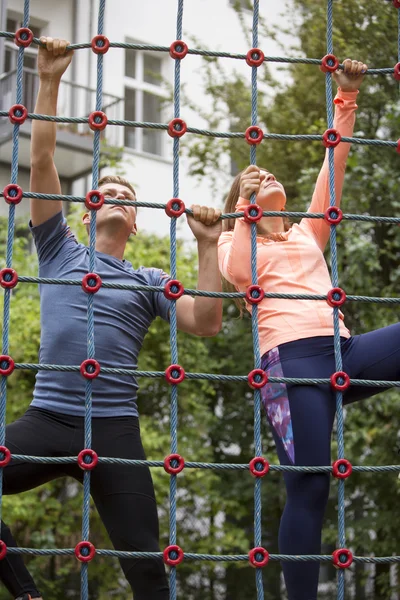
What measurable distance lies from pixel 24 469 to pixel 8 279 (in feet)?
1.31

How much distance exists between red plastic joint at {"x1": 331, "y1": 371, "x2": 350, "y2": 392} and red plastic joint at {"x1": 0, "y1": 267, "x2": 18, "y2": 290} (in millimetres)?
715

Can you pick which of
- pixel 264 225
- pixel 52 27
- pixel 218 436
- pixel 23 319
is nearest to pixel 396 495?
pixel 218 436

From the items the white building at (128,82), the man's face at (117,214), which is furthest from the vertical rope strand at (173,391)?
the white building at (128,82)

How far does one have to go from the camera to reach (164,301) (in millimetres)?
2088

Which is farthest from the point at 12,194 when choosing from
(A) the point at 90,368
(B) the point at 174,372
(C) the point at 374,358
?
(C) the point at 374,358

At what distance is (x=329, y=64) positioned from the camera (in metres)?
2.13

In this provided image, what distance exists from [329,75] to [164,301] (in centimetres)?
67

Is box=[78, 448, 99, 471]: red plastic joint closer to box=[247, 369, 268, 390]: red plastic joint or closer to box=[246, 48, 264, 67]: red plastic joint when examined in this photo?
box=[247, 369, 268, 390]: red plastic joint

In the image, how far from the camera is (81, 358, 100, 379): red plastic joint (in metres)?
1.85

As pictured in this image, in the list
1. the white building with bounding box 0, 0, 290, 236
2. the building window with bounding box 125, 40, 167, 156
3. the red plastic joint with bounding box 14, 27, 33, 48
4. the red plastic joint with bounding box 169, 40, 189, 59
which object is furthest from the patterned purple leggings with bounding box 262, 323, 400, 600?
the building window with bounding box 125, 40, 167, 156

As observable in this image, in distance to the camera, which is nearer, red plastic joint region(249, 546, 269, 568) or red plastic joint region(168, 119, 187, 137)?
red plastic joint region(249, 546, 269, 568)

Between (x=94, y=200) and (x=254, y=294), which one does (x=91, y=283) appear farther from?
(x=254, y=294)

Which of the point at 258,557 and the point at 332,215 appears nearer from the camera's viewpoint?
the point at 258,557

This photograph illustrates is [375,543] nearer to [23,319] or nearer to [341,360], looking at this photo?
[23,319]
